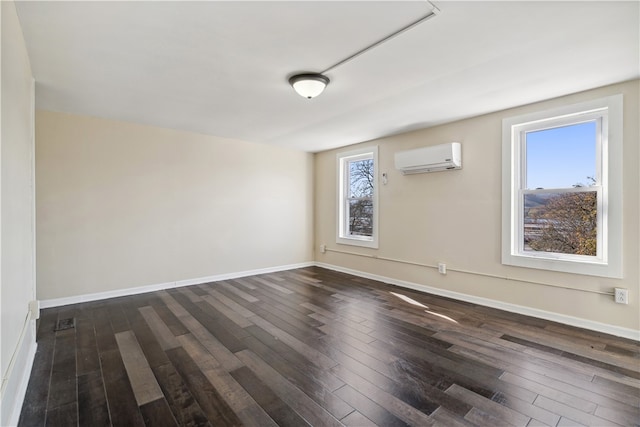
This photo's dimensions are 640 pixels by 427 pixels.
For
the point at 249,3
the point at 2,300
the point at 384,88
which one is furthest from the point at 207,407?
the point at 384,88

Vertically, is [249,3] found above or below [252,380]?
above

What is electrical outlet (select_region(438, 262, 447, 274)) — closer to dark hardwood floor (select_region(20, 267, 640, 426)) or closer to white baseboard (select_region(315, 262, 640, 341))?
white baseboard (select_region(315, 262, 640, 341))

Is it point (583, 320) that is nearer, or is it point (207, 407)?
point (207, 407)

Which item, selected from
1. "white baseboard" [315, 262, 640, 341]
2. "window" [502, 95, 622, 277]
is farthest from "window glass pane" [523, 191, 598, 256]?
"white baseboard" [315, 262, 640, 341]

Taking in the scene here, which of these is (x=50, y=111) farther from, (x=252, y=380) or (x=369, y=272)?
(x=369, y=272)

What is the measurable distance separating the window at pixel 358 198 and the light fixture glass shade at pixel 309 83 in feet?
8.09

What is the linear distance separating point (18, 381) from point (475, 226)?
431 cm

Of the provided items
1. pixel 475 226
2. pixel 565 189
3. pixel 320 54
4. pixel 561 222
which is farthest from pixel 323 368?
pixel 565 189

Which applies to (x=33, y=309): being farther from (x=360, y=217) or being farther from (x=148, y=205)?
(x=360, y=217)

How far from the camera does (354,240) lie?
537 centimetres

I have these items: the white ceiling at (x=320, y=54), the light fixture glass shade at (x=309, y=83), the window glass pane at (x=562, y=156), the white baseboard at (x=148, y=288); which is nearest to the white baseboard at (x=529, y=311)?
the window glass pane at (x=562, y=156)

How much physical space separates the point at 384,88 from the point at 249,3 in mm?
1592

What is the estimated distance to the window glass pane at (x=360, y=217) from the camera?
17.3ft

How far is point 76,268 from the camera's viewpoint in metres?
3.72
